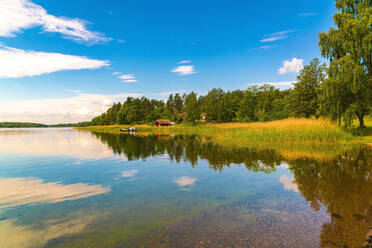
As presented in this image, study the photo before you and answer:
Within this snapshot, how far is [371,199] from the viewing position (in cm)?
673

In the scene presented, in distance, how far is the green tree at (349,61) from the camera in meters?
23.6

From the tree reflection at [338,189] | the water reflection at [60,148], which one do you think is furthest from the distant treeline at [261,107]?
the water reflection at [60,148]

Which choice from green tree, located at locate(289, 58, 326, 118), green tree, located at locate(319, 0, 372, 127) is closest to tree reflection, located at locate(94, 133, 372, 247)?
green tree, located at locate(319, 0, 372, 127)

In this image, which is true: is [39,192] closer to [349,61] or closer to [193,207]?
[193,207]

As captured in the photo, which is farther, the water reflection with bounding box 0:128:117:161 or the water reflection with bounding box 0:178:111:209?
the water reflection with bounding box 0:128:117:161

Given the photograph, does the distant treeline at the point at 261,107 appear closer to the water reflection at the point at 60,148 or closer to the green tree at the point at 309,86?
the green tree at the point at 309,86

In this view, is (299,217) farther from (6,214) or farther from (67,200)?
(6,214)

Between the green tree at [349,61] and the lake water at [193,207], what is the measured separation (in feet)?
53.3

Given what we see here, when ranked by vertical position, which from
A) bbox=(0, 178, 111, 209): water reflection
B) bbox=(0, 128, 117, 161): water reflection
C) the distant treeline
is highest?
the distant treeline

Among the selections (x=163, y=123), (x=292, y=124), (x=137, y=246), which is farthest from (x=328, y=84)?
(x=163, y=123)

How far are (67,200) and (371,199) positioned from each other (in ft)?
34.8

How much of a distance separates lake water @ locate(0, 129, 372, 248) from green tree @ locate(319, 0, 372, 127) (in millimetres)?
16258

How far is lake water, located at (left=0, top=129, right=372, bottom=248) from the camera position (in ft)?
16.0

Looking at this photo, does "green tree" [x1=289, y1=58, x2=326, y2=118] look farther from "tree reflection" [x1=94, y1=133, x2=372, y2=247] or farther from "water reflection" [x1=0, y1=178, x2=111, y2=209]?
"water reflection" [x1=0, y1=178, x2=111, y2=209]
